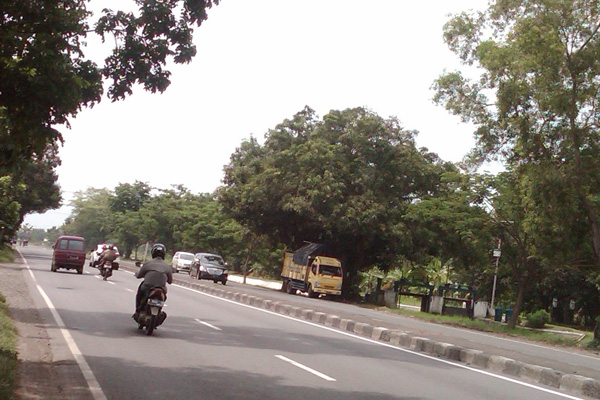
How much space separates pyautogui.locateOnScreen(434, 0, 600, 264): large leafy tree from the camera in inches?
947

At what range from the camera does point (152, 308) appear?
13773 millimetres

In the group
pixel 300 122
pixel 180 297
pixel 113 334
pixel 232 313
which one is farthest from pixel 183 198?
pixel 113 334

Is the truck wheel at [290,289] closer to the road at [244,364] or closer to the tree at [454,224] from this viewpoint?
the tree at [454,224]

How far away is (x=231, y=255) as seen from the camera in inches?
2899

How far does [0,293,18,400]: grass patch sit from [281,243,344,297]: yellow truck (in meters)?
28.3

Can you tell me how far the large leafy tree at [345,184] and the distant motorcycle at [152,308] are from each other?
26429mm

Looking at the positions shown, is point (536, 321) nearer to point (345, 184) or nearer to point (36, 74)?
point (345, 184)

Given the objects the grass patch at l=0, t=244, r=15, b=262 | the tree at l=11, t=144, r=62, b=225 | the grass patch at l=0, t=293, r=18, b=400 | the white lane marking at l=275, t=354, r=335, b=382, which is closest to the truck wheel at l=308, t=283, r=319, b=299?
the grass patch at l=0, t=244, r=15, b=262

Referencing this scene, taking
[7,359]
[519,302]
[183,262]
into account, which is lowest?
[7,359]

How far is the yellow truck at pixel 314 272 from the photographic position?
137 feet

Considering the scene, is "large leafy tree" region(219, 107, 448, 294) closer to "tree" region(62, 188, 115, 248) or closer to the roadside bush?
the roadside bush

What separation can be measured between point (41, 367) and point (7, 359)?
32.1 inches

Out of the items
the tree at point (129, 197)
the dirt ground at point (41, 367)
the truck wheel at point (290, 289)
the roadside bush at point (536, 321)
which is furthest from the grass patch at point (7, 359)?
the tree at point (129, 197)

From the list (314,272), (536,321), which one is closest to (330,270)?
(314,272)
